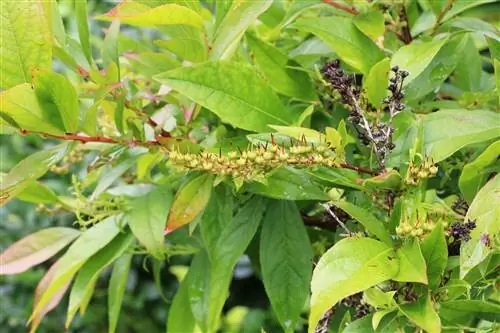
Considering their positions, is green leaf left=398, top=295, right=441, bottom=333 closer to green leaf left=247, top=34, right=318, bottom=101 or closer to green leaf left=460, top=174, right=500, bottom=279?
green leaf left=460, top=174, right=500, bottom=279

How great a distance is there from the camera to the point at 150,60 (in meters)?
1.01

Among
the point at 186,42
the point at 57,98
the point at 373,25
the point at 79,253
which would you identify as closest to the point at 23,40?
the point at 57,98

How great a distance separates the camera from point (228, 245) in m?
0.96

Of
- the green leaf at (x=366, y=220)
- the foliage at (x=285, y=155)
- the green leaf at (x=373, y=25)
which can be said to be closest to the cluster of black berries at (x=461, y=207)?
A: the foliage at (x=285, y=155)

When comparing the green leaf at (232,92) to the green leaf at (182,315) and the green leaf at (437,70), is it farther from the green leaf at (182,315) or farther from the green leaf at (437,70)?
the green leaf at (182,315)

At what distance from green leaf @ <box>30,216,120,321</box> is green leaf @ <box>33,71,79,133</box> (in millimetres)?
182

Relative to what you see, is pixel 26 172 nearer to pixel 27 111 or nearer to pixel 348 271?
pixel 27 111

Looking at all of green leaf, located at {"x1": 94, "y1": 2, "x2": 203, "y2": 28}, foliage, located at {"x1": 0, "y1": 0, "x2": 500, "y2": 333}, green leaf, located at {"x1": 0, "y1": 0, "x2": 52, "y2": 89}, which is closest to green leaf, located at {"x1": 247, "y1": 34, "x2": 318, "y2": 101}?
foliage, located at {"x1": 0, "y1": 0, "x2": 500, "y2": 333}

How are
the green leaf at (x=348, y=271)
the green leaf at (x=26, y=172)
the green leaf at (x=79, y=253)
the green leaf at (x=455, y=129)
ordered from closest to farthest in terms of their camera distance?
the green leaf at (x=348, y=271)
the green leaf at (x=455, y=129)
the green leaf at (x=26, y=172)
the green leaf at (x=79, y=253)

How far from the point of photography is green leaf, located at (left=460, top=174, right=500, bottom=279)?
74 centimetres

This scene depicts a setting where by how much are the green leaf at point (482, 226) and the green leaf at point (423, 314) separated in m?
0.04

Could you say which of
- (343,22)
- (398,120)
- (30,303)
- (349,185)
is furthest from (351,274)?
(30,303)

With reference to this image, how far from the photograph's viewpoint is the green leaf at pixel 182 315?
1.11m

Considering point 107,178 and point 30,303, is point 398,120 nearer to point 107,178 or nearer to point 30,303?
point 107,178
